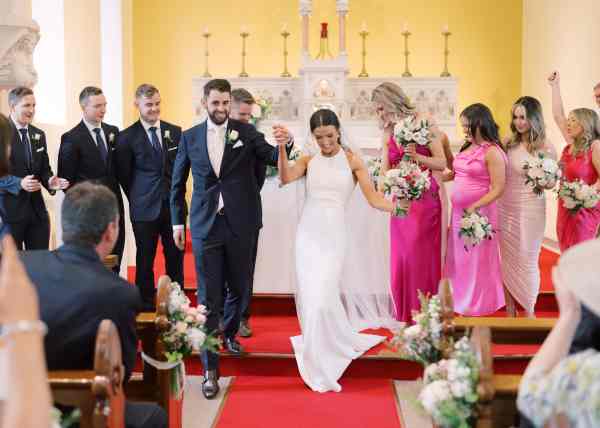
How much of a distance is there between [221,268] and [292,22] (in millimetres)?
8899

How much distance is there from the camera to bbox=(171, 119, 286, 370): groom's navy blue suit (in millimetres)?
5367

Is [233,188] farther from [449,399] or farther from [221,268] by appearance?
[449,399]

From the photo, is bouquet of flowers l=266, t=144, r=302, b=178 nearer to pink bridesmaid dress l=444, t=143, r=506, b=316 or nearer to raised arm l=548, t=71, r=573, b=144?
pink bridesmaid dress l=444, t=143, r=506, b=316

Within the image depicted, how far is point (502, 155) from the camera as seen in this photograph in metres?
6.15

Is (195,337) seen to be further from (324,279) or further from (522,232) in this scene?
(522,232)

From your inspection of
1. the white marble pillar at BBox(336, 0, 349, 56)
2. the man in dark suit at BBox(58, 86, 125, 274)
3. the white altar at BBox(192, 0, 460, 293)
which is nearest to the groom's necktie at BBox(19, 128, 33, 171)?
the man in dark suit at BBox(58, 86, 125, 274)

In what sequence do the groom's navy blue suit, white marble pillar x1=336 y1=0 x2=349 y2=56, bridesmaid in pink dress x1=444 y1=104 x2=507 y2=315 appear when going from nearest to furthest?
the groom's navy blue suit < bridesmaid in pink dress x1=444 y1=104 x2=507 y2=315 < white marble pillar x1=336 y1=0 x2=349 y2=56

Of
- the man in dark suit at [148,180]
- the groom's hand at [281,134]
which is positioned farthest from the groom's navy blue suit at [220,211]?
the man in dark suit at [148,180]

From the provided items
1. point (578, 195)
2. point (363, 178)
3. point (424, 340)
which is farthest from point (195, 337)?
point (578, 195)

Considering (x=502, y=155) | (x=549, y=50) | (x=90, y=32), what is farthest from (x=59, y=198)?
(x=549, y=50)

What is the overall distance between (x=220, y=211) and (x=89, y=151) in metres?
1.53

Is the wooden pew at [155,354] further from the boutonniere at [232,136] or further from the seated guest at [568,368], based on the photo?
the seated guest at [568,368]

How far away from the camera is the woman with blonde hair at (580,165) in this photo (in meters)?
6.57

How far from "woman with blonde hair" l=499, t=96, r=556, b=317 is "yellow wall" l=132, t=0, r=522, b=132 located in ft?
24.3
